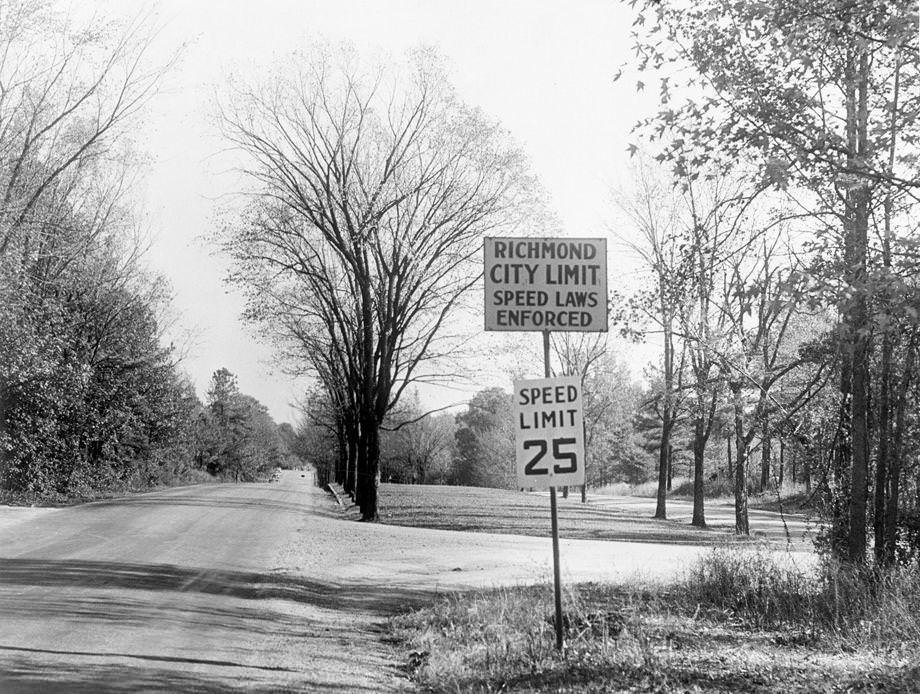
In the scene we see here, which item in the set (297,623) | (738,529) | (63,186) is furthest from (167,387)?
(297,623)

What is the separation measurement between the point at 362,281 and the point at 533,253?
62.4 ft

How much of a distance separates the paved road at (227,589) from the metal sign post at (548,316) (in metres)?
2.26

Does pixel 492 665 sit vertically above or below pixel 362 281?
below

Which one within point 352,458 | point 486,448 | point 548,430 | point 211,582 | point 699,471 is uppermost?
point 548,430

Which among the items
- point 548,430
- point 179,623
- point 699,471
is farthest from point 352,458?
point 548,430

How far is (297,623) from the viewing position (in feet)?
31.3

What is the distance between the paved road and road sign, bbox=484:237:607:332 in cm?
341

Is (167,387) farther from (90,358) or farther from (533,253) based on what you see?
(533,253)

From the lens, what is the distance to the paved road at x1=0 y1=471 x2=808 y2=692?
7.05 meters

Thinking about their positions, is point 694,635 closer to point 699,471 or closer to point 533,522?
point 533,522

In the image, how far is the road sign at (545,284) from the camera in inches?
319

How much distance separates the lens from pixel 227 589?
37.7ft

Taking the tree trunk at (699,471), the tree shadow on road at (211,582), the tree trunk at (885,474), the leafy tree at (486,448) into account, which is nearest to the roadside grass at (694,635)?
the tree trunk at (885,474)

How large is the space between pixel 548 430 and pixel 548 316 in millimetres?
1096
